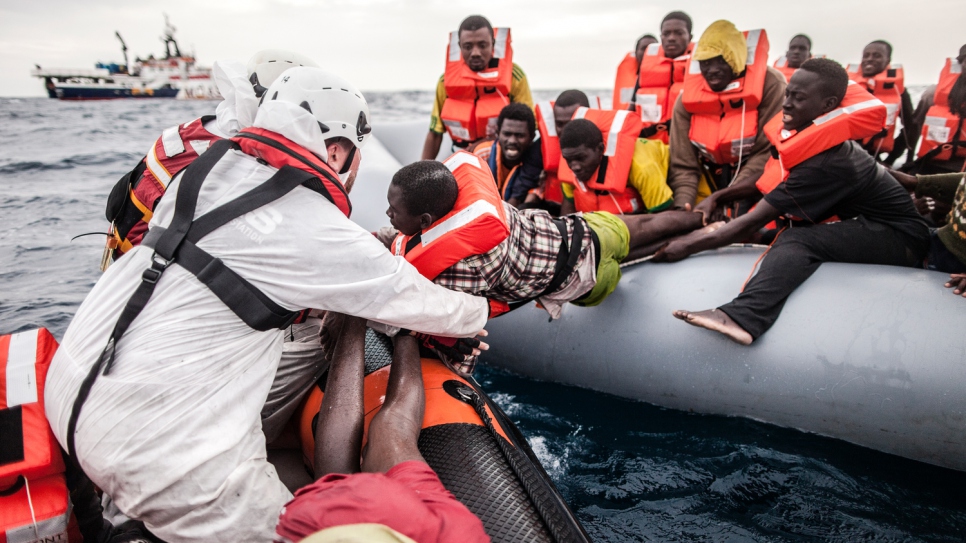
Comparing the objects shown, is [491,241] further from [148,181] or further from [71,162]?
[71,162]

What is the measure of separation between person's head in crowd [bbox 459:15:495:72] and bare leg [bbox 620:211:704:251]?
2.28 meters

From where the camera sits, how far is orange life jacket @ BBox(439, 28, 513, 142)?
16.9 ft

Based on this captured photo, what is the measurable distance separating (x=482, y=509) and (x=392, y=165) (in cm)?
468

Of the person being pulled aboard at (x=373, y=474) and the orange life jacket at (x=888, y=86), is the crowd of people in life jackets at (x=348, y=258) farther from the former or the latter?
the orange life jacket at (x=888, y=86)

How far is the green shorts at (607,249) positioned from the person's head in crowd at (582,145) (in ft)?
1.61

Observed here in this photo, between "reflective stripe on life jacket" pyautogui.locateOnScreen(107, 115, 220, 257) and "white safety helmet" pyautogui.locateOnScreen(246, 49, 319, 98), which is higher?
"white safety helmet" pyautogui.locateOnScreen(246, 49, 319, 98)

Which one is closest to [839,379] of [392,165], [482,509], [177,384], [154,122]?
[482,509]

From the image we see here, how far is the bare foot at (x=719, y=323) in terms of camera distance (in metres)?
2.95

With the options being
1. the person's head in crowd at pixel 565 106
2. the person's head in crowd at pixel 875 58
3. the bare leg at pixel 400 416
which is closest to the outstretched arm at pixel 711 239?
the person's head in crowd at pixel 565 106

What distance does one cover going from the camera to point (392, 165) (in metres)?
6.02

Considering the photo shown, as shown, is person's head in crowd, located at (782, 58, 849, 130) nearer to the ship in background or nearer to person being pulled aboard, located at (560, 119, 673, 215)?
person being pulled aboard, located at (560, 119, 673, 215)

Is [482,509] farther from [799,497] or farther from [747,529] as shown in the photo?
[799,497]

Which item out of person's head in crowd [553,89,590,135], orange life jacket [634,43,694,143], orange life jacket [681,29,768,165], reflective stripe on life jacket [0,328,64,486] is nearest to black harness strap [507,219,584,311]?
person's head in crowd [553,89,590,135]

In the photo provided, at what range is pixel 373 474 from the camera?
4.25 feet
